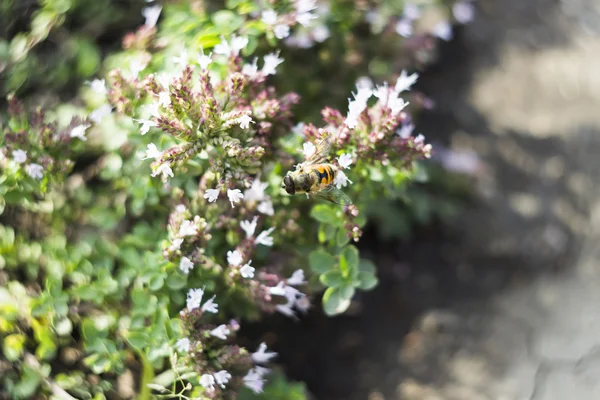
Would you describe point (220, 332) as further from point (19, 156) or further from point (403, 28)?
point (403, 28)

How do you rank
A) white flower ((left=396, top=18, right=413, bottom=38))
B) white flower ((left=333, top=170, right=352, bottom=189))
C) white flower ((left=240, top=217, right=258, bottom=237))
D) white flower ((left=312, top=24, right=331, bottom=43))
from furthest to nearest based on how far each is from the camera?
white flower ((left=396, top=18, right=413, bottom=38)) → white flower ((left=312, top=24, right=331, bottom=43)) → white flower ((left=240, top=217, right=258, bottom=237)) → white flower ((left=333, top=170, right=352, bottom=189))

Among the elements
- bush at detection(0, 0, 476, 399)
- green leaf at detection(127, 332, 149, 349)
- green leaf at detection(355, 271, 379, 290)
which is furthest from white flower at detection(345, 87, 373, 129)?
green leaf at detection(127, 332, 149, 349)

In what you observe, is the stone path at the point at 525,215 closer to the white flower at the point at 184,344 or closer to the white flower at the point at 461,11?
the white flower at the point at 461,11

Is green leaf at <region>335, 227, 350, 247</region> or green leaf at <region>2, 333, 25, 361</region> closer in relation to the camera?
green leaf at <region>335, 227, 350, 247</region>

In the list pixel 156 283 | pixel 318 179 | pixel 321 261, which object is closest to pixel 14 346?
pixel 156 283

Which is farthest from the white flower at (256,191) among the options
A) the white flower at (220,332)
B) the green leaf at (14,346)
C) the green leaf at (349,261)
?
the green leaf at (14,346)

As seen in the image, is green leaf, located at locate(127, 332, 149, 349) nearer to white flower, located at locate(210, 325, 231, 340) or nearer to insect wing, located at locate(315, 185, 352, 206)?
white flower, located at locate(210, 325, 231, 340)
